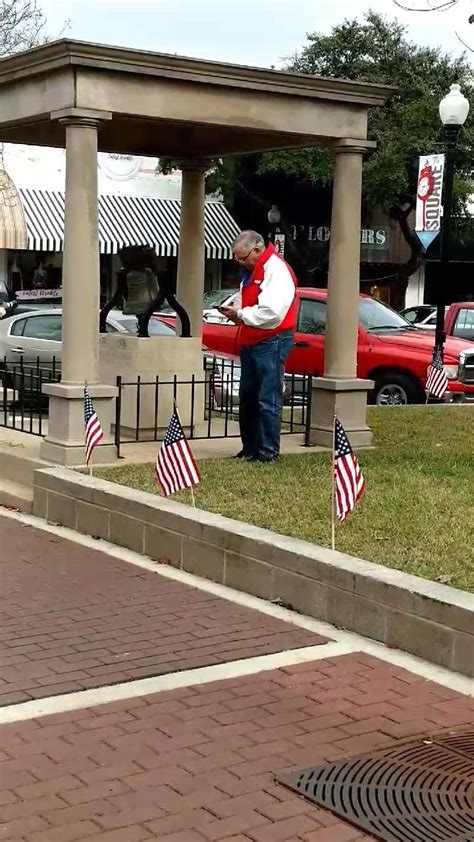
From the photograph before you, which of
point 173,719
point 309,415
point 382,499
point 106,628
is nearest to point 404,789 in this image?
point 173,719

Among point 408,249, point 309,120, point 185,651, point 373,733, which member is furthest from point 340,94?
point 408,249

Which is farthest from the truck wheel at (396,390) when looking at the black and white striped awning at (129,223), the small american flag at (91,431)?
the black and white striped awning at (129,223)

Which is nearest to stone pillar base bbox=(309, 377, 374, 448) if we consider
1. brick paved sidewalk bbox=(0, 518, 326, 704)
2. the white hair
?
the white hair

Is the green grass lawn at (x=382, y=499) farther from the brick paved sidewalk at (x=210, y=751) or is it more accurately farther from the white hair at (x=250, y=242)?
the white hair at (x=250, y=242)

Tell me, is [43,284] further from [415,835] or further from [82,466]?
[415,835]

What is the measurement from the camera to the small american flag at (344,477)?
661 centimetres

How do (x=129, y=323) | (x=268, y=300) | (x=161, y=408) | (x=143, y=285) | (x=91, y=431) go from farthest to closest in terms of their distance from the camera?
(x=129, y=323)
(x=143, y=285)
(x=161, y=408)
(x=268, y=300)
(x=91, y=431)

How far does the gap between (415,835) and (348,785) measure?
419 mm

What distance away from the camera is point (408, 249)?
36531 mm

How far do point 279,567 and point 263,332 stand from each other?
9.92 feet

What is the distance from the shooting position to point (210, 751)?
451 centimetres

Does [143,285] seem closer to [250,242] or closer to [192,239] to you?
[192,239]

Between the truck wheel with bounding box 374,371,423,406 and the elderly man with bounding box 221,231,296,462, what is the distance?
6.22 meters

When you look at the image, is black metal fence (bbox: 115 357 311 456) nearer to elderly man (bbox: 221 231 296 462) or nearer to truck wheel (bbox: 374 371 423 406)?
elderly man (bbox: 221 231 296 462)
